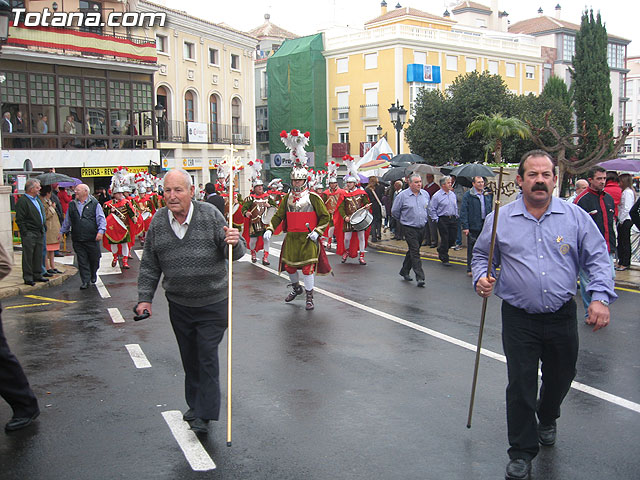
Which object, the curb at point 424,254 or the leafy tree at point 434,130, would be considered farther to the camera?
the leafy tree at point 434,130

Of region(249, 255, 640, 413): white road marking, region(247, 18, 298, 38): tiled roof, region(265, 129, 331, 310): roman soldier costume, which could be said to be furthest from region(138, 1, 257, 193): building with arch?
region(249, 255, 640, 413): white road marking

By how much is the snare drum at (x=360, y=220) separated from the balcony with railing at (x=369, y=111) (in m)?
42.4

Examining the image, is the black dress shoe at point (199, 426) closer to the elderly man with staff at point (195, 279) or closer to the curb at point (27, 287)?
the elderly man with staff at point (195, 279)

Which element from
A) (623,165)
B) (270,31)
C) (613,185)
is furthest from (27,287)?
(270,31)

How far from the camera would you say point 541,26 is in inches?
2876

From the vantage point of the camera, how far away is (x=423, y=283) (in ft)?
38.8

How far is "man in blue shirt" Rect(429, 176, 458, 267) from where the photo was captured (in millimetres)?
15281

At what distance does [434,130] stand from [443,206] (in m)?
28.5

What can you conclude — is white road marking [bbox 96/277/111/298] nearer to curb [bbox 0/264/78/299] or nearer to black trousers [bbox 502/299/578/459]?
curb [bbox 0/264/78/299]

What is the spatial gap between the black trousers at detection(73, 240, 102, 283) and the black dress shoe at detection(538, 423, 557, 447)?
9.37 metres

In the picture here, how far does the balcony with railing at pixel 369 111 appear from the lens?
184ft

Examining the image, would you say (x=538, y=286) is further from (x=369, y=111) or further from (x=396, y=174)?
(x=369, y=111)

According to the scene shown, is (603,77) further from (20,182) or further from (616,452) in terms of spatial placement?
(616,452)

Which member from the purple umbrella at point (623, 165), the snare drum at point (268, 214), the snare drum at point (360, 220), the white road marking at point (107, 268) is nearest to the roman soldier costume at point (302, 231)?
the snare drum at point (360, 220)
